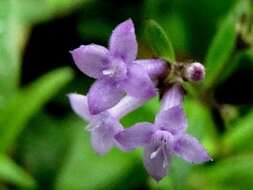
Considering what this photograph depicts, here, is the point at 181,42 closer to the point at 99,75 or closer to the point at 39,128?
the point at 39,128

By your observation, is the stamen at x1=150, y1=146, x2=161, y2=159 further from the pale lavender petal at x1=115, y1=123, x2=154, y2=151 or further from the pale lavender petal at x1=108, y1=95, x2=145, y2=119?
the pale lavender petal at x1=108, y1=95, x2=145, y2=119

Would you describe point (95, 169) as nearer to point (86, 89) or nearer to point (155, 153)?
point (86, 89)

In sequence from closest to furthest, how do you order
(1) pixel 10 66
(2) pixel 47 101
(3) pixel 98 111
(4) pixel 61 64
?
(3) pixel 98 111
(1) pixel 10 66
(2) pixel 47 101
(4) pixel 61 64

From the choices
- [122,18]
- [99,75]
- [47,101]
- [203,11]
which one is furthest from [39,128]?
[99,75]

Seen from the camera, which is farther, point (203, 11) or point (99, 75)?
point (203, 11)

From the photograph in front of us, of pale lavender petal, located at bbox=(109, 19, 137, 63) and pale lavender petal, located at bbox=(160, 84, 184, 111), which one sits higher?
pale lavender petal, located at bbox=(109, 19, 137, 63)

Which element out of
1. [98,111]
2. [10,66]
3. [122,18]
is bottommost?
[122,18]

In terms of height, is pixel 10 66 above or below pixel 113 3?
above

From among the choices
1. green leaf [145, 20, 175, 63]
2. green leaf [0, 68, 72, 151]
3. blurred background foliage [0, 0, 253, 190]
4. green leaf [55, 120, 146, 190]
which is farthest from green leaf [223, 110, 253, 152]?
green leaf [145, 20, 175, 63]
